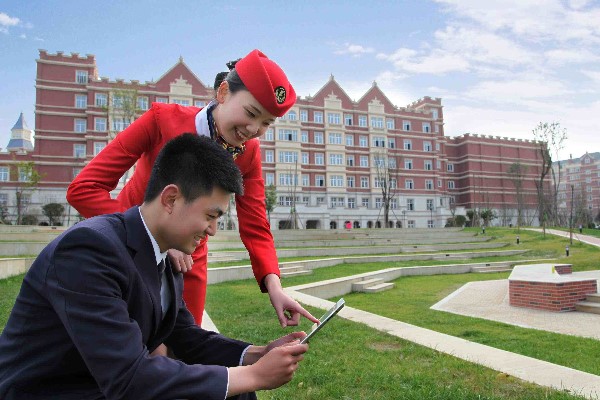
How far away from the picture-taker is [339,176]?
5206 cm

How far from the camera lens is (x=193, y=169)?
1735mm

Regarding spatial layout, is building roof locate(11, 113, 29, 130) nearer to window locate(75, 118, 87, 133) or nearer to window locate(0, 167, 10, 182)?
window locate(0, 167, 10, 182)

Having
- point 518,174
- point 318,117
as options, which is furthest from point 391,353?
point 518,174

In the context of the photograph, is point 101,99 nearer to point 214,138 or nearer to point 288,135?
point 288,135

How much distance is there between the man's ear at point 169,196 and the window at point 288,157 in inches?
1909

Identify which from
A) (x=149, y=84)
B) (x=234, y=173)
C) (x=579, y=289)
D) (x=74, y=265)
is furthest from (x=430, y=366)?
(x=149, y=84)

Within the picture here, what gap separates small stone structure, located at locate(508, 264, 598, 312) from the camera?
31.1 ft

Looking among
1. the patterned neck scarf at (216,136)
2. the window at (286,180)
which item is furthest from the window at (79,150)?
the patterned neck scarf at (216,136)

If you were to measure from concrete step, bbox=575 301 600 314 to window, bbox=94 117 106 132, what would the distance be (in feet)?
142

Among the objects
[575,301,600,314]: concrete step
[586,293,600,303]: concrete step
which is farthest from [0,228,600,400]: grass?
[586,293,600,303]: concrete step

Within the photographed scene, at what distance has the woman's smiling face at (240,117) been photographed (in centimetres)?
240

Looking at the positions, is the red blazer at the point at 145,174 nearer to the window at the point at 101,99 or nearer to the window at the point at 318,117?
the window at the point at 101,99

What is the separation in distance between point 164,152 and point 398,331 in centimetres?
471

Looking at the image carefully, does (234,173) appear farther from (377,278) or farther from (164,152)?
(377,278)
